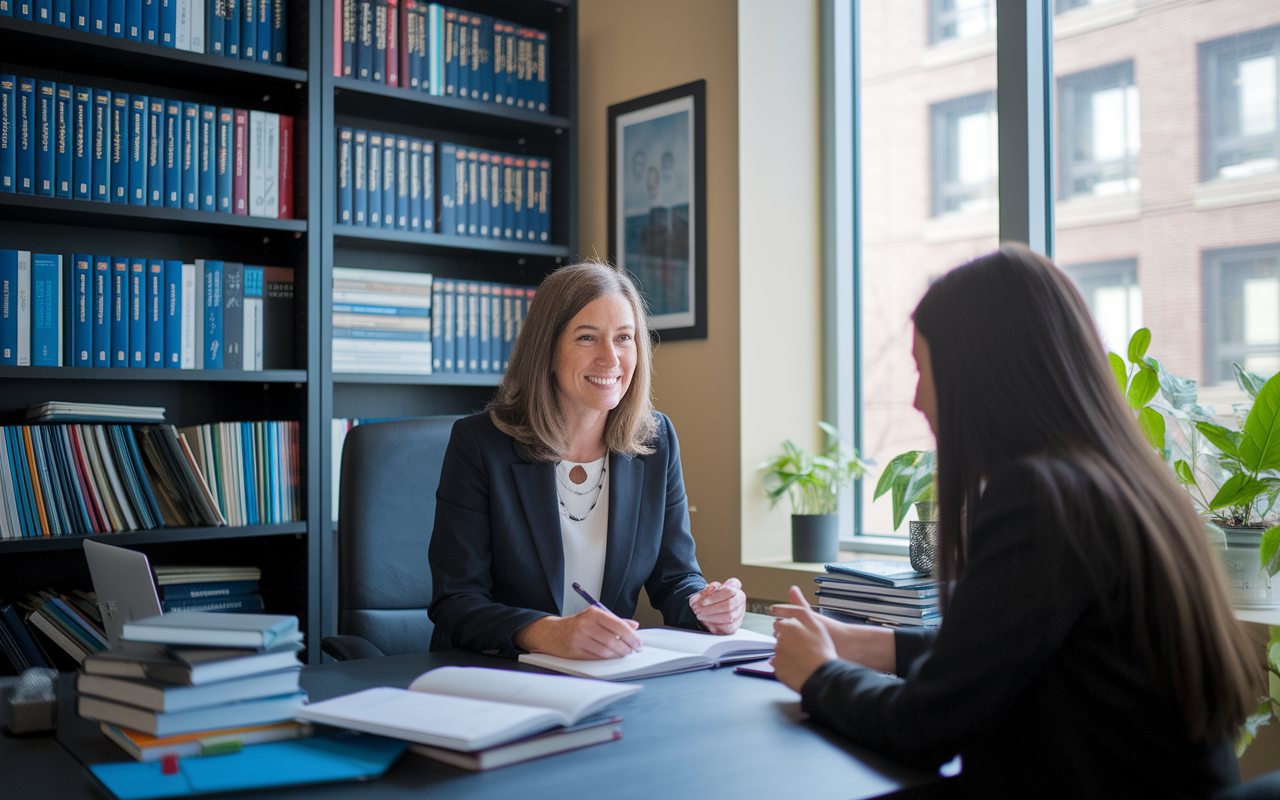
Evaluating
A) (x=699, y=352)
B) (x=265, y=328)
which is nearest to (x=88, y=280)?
(x=265, y=328)

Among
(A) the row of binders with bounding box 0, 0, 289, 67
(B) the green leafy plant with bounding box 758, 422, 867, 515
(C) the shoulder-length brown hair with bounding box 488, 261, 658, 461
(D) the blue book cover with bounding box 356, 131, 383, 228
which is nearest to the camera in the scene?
(C) the shoulder-length brown hair with bounding box 488, 261, 658, 461

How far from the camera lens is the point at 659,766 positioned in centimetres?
96

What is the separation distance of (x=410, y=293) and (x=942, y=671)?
2.14 metres

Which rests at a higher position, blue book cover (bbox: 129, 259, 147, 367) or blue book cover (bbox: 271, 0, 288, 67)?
blue book cover (bbox: 271, 0, 288, 67)

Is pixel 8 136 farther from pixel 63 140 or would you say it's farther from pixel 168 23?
pixel 168 23

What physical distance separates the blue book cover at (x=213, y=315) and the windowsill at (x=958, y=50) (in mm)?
1910

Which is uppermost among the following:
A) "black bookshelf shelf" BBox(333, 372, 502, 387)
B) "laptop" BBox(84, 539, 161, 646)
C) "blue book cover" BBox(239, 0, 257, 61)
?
"blue book cover" BBox(239, 0, 257, 61)

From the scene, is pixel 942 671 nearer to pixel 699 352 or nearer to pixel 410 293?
pixel 699 352

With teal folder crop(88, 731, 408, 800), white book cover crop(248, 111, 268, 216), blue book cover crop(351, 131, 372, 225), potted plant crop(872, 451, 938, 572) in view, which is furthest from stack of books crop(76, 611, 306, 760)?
blue book cover crop(351, 131, 372, 225)

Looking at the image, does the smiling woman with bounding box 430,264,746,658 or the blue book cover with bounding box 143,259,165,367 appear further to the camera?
the blue book cover with bounding box 143,259,165,367

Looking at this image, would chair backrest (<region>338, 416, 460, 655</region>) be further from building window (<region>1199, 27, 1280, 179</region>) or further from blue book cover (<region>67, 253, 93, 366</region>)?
building window (<region>1199, 27, 1280, 179</region>)

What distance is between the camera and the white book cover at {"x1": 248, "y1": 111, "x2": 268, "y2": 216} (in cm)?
254

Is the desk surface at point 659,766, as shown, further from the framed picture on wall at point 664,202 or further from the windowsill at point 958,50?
the windowsill at point 958,50

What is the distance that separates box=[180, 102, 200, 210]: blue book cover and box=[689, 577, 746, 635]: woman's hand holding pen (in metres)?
1.68
